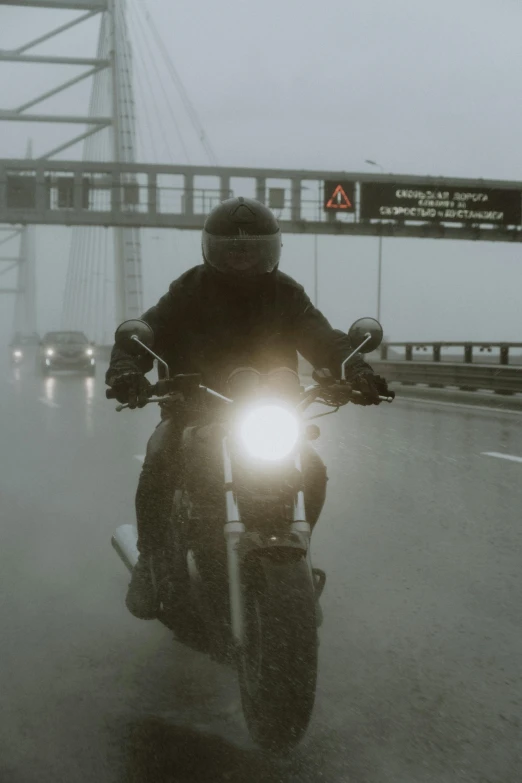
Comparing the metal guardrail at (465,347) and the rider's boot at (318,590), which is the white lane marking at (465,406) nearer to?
the metal guardrail at (465,347)

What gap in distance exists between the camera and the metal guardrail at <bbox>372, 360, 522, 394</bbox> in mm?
20250

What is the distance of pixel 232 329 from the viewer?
4.02 m

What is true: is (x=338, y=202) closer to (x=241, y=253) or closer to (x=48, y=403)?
(x=48, y=403)

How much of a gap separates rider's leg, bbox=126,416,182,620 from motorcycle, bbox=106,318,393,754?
0.13 meters

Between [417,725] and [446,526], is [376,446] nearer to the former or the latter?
[446,526]

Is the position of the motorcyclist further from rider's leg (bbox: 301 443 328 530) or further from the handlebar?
rider's leg (bbox: 301 443 328 530)

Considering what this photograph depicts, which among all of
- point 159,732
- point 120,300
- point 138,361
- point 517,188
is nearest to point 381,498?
point 138,361

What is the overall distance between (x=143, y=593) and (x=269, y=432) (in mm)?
1058

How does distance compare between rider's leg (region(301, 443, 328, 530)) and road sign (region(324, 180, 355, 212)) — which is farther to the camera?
road sign (region(324, 180, 355, 212))

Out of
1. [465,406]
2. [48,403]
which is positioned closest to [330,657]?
[465,406]

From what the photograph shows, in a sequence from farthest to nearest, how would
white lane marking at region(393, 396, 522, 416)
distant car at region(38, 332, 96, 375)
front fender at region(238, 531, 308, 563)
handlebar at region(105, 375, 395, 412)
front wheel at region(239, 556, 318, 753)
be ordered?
distant car at region(38, 332, 96, 375)
white lane marking at region(393, 396, 522, 416)
handlebar at region(105, 375, 395, 412)
front fender at region(238, 531, 308, 563)
front wheel at region(239, 556, 318, 753)

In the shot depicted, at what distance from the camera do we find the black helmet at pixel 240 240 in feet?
12.9

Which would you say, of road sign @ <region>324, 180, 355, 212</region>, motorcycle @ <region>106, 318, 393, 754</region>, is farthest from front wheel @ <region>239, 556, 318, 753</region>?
road sign @ <region>324, 180, 355, 212</region>

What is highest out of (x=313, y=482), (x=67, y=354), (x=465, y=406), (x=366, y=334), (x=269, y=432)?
(x=366, y=334)
